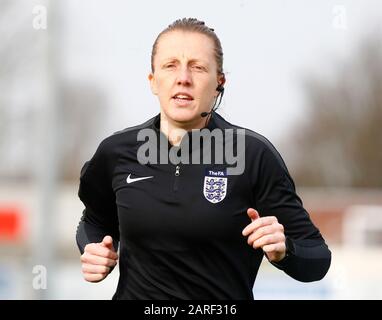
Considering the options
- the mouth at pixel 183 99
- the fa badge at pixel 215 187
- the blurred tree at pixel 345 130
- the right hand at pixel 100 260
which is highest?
the blurred tree at pixel 345 130

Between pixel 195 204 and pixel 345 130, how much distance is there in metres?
22.9

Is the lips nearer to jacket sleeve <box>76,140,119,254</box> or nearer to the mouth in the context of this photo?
the mouth

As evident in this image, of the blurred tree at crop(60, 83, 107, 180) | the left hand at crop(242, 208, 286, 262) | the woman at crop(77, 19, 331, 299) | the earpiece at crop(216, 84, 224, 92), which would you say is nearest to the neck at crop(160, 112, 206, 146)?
the woman at crop(77, 19, 331, 299)

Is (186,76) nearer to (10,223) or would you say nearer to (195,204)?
(195,204)

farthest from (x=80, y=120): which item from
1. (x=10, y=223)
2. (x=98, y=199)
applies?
(x=98, y=199)

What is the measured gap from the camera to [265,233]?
2.86 meters

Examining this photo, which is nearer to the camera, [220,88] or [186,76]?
[186,76]

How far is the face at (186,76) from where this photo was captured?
122 inches

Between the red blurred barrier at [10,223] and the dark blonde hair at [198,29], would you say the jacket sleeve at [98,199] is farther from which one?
the red blurred barrier at [10,223]

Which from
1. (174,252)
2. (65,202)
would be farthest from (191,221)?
(65,202)

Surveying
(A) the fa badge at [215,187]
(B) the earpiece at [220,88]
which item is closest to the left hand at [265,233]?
(A) the fa badge at [215,187]

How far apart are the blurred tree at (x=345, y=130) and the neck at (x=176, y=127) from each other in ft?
54.3

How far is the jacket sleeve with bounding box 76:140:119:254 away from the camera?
11.1 feet
